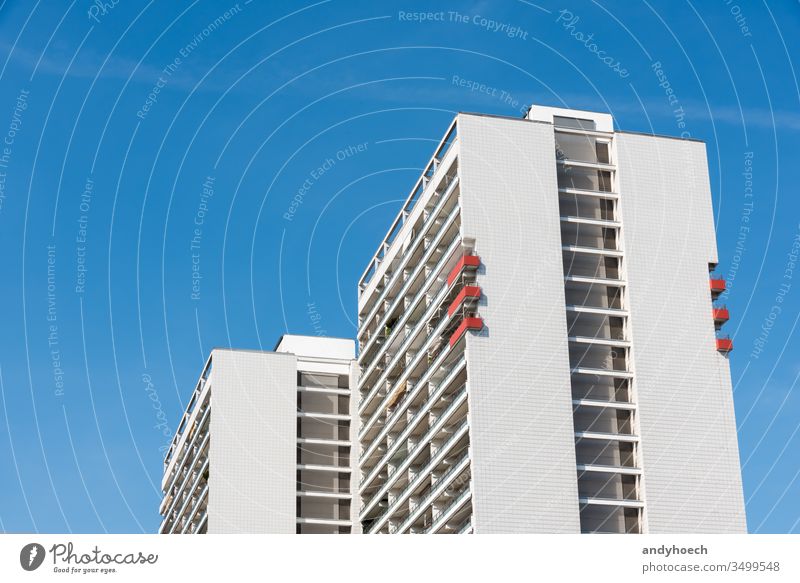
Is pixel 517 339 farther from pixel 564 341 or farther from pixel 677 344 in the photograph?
pixel 677 344

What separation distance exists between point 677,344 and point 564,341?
7.63m

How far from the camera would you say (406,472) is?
91.9m

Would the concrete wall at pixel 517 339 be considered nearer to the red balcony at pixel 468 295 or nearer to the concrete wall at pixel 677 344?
the red balcony at pixel 468 295

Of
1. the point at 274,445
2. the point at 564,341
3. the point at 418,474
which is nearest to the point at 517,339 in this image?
the point at 564,341

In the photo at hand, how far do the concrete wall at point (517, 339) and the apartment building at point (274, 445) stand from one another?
30695mm

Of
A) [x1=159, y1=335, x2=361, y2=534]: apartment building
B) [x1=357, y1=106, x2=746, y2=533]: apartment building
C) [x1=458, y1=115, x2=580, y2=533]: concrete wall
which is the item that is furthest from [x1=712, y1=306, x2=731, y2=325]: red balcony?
[x1=159, y1=335, x2=361, y2=534]: apartment building

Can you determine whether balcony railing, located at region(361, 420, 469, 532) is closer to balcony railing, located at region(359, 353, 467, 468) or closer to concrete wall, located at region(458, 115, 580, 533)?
balcony railing, located at region(359, 353, 467, 468)

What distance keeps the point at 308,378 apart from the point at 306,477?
911cm

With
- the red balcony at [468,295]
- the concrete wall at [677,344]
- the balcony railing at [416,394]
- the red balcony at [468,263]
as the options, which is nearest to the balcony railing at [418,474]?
the balcony railing at [416,394]

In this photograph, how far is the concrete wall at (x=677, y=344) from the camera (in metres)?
78.9

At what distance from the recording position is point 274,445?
10619 cm

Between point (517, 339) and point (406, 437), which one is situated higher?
point (517, 339)
